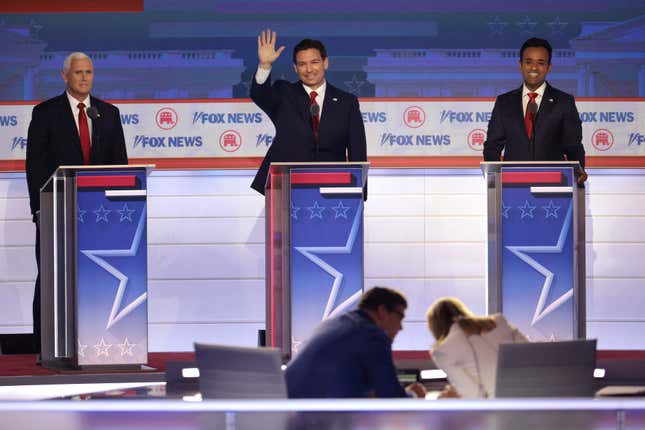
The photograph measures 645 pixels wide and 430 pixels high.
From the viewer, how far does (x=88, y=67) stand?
6.64 m

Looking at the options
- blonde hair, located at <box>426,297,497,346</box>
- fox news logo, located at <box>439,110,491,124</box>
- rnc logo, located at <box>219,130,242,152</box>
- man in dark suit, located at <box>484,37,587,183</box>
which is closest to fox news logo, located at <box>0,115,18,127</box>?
rnc logo, located at <box>219,130,242,152</box>

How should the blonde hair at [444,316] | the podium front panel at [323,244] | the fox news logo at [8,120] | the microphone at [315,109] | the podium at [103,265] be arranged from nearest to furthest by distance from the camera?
1. the blonde hair at [444,316]
2. the podium front panel at [323,244]
3. the podium at [103,265]
4. the microphone at [315,109]
5. the fox news logo at [8,120]

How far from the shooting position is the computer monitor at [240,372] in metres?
3.60

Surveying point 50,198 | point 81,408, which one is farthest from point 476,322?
point 50,198

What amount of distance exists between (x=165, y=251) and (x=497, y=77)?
251 cm

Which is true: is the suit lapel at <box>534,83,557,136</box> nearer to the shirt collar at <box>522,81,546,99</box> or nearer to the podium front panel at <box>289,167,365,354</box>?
the shirt collar at <box>522,81,546,99</box>

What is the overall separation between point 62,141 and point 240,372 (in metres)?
3.25

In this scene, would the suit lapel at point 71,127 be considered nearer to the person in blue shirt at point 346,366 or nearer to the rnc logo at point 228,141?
the rnc logo at point 228,141

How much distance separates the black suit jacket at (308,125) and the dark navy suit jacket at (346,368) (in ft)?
8.28

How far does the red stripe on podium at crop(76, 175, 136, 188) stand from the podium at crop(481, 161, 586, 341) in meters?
1.69

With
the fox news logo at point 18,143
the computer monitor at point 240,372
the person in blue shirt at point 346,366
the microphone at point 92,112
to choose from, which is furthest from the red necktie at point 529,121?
the fox news logo at point 18,143

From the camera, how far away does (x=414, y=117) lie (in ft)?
27.2

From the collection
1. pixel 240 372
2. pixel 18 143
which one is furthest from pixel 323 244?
pixel 18 143

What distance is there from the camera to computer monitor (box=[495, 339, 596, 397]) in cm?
367
